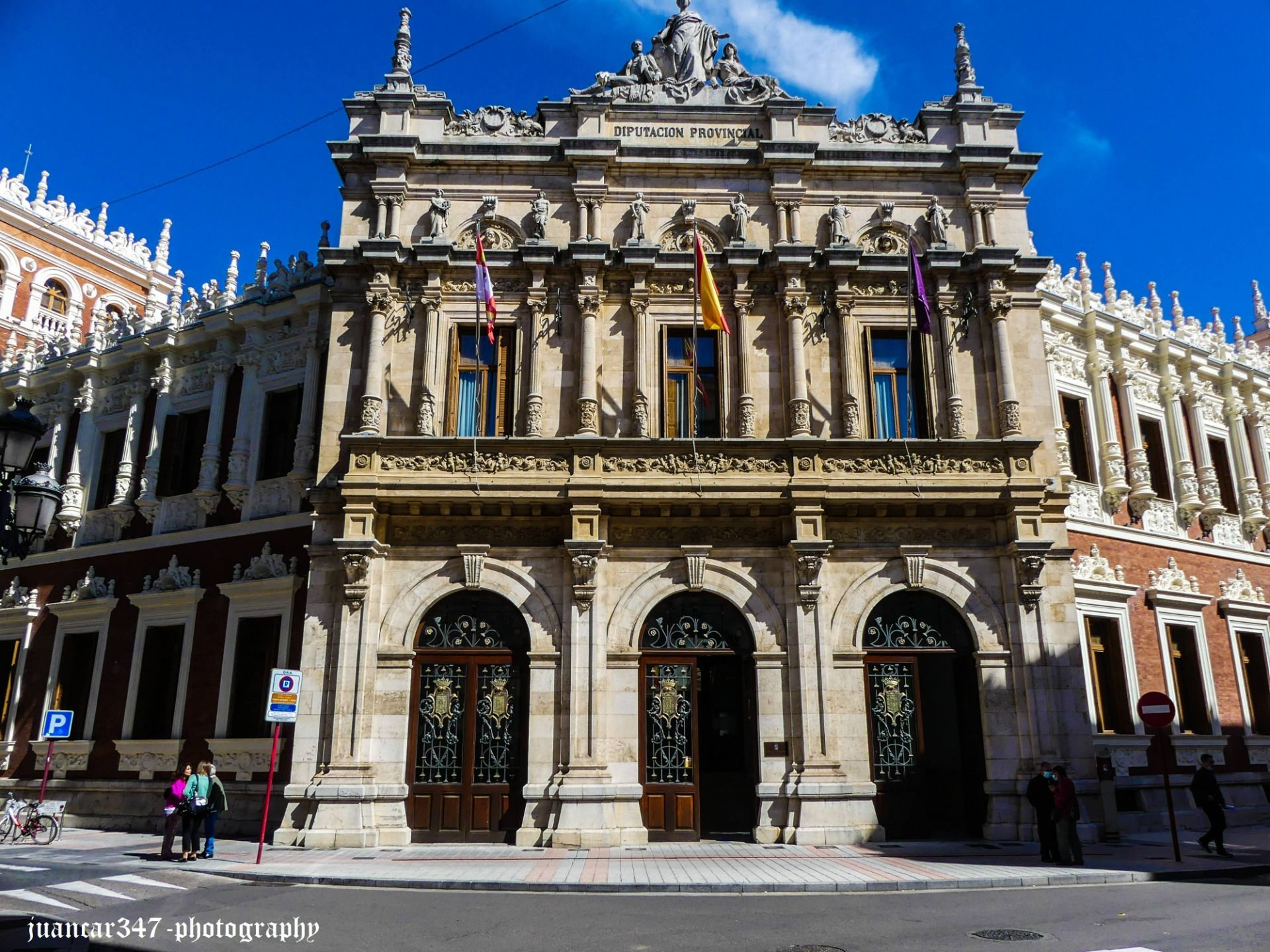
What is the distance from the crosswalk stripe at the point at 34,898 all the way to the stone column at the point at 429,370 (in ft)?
32.7

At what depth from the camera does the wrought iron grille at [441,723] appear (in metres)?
18.2

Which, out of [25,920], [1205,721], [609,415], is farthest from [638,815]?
[1205,721]

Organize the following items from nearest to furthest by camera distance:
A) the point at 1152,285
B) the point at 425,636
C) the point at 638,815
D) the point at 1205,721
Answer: the point at 638,815, the point at 425,636, the point at 1205,721, the point at 1152,285

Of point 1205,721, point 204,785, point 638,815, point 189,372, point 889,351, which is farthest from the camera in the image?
point 189,372

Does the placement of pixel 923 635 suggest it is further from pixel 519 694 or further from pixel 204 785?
pixel 204 785

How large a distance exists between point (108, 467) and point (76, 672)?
18.3 ft

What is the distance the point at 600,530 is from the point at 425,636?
406cm

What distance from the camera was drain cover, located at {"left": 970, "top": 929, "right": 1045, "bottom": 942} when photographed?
31.9 feet

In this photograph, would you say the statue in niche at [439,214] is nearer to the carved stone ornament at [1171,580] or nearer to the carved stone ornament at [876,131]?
the carved stone ornament at [876,131]

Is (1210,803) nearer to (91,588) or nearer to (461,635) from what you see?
(461,635)

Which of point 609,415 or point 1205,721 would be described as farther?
point 1205,721

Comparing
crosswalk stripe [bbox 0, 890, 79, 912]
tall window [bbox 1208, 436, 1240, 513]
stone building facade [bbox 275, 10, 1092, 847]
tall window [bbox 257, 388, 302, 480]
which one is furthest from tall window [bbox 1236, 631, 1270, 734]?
crosswalk stripe [bbox 0, 890, 79, 912]

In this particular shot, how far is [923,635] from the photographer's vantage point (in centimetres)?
1902

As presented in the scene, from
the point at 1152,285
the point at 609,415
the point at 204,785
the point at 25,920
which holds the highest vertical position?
the point at 1152,285
